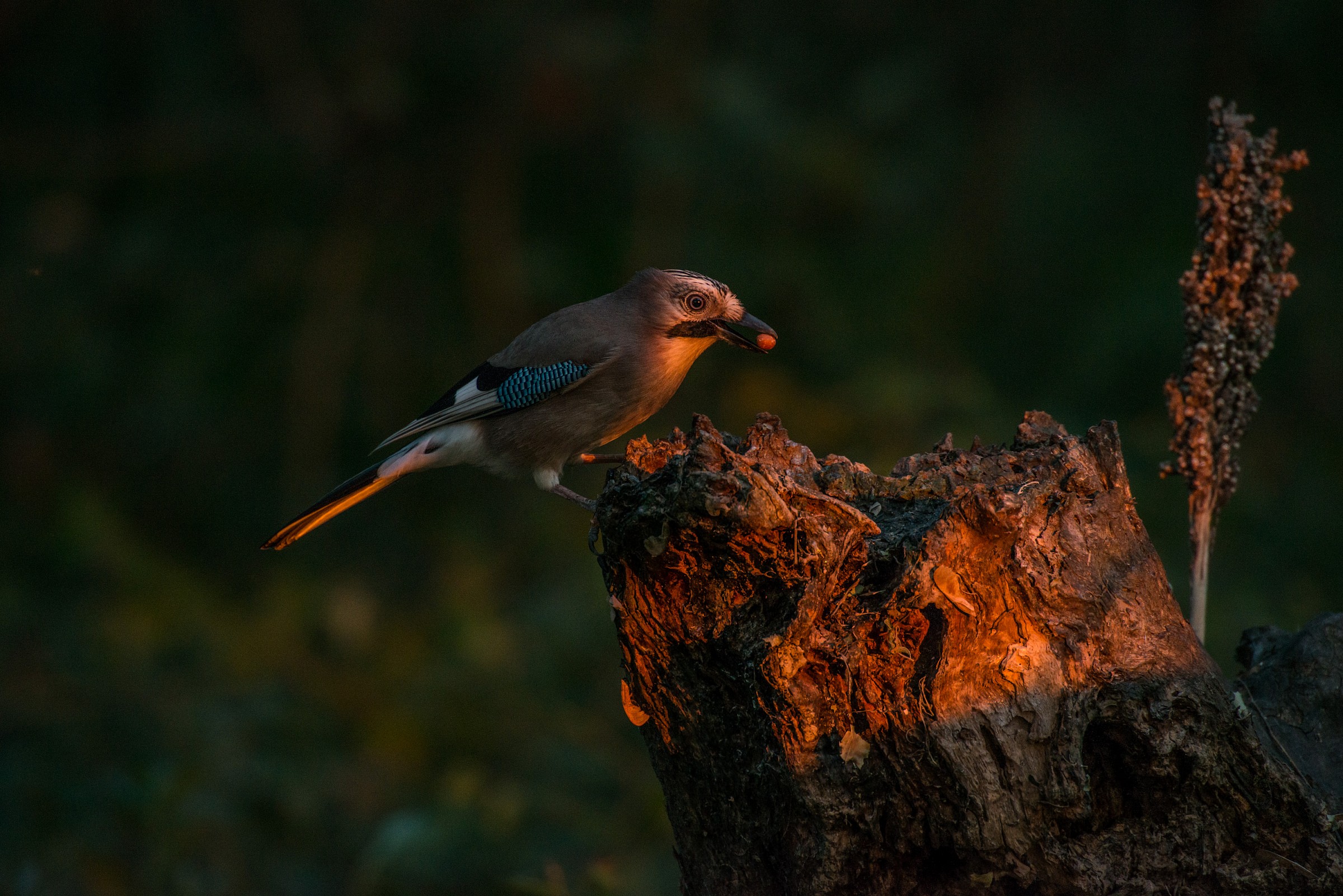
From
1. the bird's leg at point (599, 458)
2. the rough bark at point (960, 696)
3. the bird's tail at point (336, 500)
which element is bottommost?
the rough bark at point (960, 696)

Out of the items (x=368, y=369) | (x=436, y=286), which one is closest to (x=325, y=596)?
(x=368, y=369)

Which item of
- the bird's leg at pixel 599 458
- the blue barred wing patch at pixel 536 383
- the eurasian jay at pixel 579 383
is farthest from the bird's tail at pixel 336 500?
the bird's leg at pixel 599 458

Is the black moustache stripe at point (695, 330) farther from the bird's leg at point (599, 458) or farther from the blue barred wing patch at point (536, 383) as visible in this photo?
the bird's leg at point (599, 458)

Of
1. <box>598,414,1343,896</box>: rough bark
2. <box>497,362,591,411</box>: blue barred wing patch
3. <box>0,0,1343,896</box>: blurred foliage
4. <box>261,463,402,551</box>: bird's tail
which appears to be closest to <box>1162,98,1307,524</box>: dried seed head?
<box>598,414,1343,896</box>: rough bark

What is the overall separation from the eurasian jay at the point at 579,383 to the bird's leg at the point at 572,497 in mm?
12

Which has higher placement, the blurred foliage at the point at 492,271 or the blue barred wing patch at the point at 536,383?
the blurred foliage at the point at 492,271

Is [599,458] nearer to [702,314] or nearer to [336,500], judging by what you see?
[702,314]

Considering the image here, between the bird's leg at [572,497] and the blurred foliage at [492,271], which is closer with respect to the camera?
the bird's leg at [572,497]

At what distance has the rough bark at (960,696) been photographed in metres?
2.13

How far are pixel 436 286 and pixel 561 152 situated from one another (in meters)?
1.18

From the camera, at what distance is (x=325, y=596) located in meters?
7.27

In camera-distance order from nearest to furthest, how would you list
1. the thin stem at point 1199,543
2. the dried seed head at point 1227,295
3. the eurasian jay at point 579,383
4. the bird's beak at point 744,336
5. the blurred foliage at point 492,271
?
the dried seed head at point 1227,295 → the thin stem at point 1199,543 → the bird's beak at point 744,336 → the eurasian jay at point 579,383 → the blurred foliage at point 492,271

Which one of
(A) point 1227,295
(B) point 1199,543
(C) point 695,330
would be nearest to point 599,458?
(C) point 695,330

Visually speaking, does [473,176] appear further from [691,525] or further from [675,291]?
[691,525]
